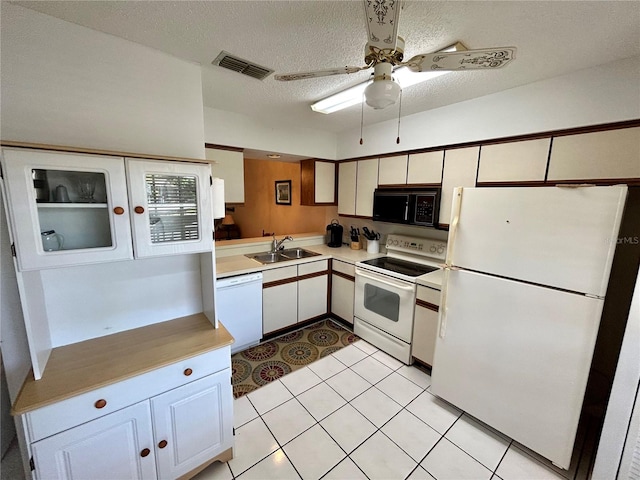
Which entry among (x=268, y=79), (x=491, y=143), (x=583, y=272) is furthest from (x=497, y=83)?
(x=268, y=79)

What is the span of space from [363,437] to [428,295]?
1206 mm

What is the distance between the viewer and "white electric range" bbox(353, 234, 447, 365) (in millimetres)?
2498

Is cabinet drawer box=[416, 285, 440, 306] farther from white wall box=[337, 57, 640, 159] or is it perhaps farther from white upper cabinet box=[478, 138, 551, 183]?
white wall box=[337, 57, 640, 159]

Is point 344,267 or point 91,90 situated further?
point 344,267

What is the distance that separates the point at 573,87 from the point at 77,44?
2.97 meters

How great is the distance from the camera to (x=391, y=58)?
4.00ft

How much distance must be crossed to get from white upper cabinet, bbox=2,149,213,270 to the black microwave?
1.96 metres

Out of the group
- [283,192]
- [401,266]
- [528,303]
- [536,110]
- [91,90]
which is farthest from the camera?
[283,192]

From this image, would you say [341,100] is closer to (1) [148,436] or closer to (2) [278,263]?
(2) [278,263]

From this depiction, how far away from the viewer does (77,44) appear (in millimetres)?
1329

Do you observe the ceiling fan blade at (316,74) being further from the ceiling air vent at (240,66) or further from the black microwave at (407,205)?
the black microwave at (407,205)

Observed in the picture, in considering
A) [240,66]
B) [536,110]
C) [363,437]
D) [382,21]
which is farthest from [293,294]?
[536,110]

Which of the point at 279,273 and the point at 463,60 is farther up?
the point at 463,60

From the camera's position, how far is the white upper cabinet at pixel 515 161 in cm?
194
